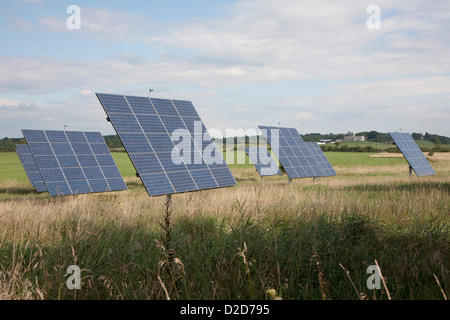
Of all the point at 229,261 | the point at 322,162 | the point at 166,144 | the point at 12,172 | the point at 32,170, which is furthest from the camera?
the point at 12,172

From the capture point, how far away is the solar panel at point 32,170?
21250 millimetres

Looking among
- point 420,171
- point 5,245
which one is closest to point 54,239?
point 5,245

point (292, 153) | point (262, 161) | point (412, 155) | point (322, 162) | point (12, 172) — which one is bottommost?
point (292, 153)

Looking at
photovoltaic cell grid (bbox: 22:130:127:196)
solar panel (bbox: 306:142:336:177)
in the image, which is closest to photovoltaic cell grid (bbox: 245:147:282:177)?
solar panel (bbox: 306:142:336:177)

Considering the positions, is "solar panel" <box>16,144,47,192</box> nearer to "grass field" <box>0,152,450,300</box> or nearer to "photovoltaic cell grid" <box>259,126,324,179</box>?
"photovoltaic cell grid" <box>259,126,324,179</box>

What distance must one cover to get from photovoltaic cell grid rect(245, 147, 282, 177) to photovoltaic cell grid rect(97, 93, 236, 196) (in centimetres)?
1525

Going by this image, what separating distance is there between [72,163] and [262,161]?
15754mm

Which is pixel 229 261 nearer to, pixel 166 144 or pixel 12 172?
pixel 166 144

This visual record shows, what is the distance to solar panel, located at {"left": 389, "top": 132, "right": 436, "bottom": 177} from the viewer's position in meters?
26.8

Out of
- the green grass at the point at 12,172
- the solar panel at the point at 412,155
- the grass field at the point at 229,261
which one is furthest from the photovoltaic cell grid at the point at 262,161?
the grass field at the point at 229,261

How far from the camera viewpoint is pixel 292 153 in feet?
84.3

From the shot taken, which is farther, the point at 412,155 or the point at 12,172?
the point at 12,172

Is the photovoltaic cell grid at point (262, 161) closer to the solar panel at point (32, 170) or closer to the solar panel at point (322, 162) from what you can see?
the solar panel at point (322, 162)

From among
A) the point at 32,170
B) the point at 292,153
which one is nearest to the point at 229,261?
the point at 292,153
